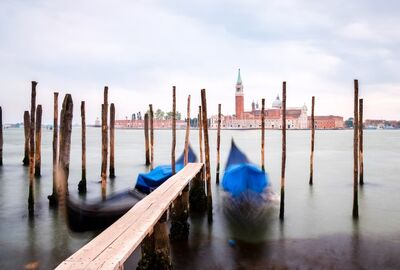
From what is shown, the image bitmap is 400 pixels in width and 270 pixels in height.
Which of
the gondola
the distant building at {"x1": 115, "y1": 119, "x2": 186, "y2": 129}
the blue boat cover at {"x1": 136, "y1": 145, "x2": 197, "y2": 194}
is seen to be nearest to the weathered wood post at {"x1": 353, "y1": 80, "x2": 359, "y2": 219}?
the blue boat cover at {"x1": 136, "y1": 145, "x2": 197, "y2": 194}

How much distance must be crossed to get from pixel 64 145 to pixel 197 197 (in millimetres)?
3622

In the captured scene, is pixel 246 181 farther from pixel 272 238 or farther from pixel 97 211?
pixel 97 211

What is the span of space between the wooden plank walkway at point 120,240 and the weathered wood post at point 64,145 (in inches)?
171

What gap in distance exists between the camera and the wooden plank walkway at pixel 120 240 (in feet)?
8.75

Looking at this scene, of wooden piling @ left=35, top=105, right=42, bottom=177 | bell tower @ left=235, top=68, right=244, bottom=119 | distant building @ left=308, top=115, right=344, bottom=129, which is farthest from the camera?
distant building @ left=308, top=115, right=344, bottom=129

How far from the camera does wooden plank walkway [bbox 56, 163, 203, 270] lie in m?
2.67

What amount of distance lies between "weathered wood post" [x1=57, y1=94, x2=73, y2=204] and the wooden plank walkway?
14.2 feet

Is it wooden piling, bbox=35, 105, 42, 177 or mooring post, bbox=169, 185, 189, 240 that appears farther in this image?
wooden piling, bbox=35, 105, 42, 177

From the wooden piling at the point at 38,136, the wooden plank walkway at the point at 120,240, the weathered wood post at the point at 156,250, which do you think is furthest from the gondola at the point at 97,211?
the wooden piling at the point at 38,136

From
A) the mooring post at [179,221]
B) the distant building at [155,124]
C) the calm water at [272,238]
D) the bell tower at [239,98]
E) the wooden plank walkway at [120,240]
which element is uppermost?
the bell tower at [239,98]

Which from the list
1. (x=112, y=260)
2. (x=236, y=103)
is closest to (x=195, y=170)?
(x=112, y=260)

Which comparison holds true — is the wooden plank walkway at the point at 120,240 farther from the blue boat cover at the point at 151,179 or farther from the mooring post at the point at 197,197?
the blue boat cover at the point at 151,179

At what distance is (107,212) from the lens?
676cm

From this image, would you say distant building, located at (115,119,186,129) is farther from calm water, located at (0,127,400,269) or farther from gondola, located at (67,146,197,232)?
gondola, located at (67,146,197,232)
